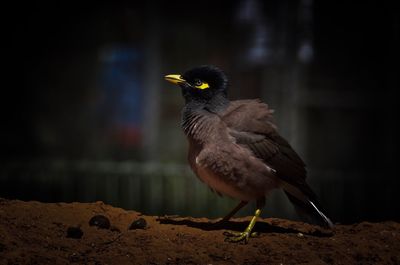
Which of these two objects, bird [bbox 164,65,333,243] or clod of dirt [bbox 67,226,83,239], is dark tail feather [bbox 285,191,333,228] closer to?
bird [bbox 164,65,333,243]

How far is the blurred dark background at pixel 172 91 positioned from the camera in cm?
967

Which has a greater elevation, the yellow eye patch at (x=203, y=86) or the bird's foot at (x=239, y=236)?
the yellow eye patch at (x=203, y=86)

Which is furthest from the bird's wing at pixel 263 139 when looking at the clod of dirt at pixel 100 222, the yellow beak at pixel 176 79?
the clod of dirt at pixel 100 222

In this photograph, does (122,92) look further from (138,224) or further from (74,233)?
(74,233)

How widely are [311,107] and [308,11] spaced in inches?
57.1

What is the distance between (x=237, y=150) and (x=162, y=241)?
2.69 ft

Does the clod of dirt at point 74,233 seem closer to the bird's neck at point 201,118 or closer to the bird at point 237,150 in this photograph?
the bird at point 237,150

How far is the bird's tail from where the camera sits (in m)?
4.90

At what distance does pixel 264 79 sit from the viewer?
10773mm

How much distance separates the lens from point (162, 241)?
422 cm

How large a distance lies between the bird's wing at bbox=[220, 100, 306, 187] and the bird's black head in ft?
0.48

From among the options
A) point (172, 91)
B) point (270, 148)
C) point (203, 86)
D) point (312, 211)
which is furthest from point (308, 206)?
point (172, 91)

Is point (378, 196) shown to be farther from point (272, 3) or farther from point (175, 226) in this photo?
point (175, 226)

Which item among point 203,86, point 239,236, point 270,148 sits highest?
point 203,86
